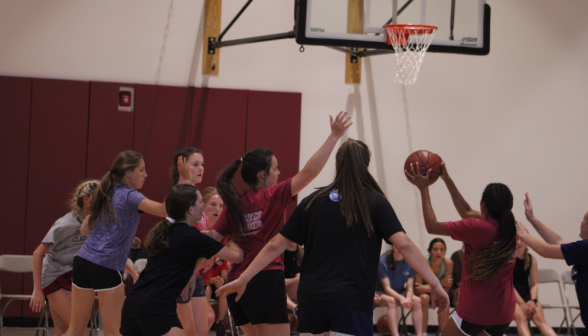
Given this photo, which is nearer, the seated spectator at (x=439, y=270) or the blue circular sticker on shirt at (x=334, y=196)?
the blue circular sticker on shirt at (x=334, y=196)

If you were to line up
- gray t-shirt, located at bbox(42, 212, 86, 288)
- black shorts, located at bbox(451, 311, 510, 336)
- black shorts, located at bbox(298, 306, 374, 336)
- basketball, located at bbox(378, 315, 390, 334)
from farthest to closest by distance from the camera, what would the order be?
basketball, located at bbox(378, 315, 390, 334) → gray t-shirt, located at bbox(42, 212, 86, 288) → black shorts, located at bbox(451, 311, 510, 336) → black shorts, located at bbox(298, 306, 374, 336)

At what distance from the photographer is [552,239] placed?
4.06m

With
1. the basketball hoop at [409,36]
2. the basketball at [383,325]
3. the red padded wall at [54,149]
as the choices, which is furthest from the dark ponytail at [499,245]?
the red padded wall at [54,149]

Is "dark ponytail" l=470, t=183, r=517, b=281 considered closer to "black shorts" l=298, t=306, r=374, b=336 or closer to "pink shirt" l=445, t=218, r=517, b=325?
"pink shirt" l=445, t=218, r=517, b=325

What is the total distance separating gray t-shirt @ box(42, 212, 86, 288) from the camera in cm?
498

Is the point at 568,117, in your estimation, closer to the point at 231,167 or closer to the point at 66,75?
the point at 231,167

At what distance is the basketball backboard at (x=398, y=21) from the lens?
20.1 feet

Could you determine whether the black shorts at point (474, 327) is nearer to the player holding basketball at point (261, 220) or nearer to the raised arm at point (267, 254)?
the player holding basketball at point (261, 220)

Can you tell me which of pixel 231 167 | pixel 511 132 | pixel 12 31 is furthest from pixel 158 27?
pixel 511 132

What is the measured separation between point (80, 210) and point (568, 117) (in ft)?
22.0

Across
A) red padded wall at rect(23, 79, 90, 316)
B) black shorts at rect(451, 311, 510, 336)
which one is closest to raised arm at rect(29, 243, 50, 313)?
red padded wall at rect(23, 79, 90, 316)

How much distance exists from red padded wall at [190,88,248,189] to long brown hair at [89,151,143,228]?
3.29 metres

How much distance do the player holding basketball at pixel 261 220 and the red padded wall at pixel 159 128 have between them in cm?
382

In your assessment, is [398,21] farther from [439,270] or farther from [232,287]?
[232,287]
